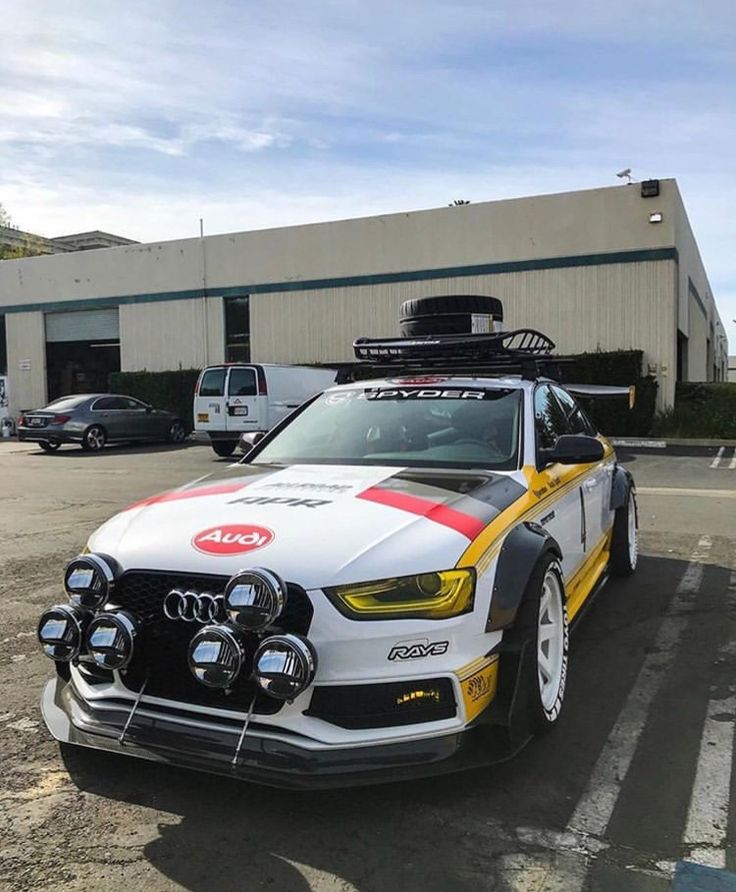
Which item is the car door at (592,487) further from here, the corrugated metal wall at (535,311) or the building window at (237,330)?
the building window at (237,330)

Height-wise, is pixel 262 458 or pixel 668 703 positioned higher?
pixel 262 458

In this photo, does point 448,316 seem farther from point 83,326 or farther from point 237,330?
point 83,326

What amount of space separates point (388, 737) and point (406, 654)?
0.95 ft

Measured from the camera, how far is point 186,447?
67.3 ft

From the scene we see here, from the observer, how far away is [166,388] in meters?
25.7

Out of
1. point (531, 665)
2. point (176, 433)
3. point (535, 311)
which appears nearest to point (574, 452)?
point (531, 665)

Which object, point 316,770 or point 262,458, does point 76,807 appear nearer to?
point 316,770

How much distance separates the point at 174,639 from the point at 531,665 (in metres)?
1.40

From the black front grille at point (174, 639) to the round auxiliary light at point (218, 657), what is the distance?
0.08 meters

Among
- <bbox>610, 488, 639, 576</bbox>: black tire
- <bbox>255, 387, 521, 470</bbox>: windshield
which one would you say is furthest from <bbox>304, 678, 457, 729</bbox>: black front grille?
<bbox>610, 488, 639, 576</bbox>: black tire

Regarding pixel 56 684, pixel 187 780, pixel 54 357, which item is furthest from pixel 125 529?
pixel 54 357

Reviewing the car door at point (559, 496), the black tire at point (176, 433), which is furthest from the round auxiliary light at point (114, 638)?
the black tire at point (176, 433)

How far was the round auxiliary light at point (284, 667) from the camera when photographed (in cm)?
278

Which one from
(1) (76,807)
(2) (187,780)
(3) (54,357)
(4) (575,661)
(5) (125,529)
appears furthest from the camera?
(3) (54,357)
